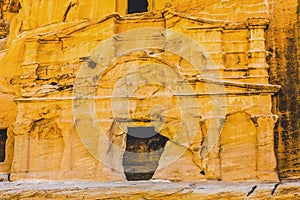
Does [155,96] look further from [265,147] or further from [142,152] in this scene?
[265,147]

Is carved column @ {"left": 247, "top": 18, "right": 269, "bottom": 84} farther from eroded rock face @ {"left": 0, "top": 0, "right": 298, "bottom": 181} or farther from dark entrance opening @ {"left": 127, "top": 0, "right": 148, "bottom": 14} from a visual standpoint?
dark entrance opening @ {"left": 127, "top": 0, "right": 148, "bottom": 14}

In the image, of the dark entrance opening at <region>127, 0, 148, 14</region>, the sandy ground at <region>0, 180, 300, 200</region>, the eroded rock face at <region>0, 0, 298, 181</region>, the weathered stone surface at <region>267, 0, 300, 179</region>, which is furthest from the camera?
the dark entrance opening at <region>127, 0, 148, 14</region>

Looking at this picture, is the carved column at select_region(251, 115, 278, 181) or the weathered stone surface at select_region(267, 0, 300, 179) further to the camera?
the weathered stone surface at select_region(267, 0, 300, 179)

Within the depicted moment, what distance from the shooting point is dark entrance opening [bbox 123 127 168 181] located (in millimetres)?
17875

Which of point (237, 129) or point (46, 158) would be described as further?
point (46, 158)

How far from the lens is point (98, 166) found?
15.7 meters

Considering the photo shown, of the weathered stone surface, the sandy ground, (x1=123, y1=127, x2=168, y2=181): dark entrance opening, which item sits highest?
the weathered stone surface

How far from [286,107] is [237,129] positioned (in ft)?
5.38

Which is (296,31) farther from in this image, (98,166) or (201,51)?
(98,166)

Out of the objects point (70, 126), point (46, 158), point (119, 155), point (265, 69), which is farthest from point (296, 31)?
point (46, 158)

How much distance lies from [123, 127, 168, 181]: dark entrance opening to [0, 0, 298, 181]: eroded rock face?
2070 mm

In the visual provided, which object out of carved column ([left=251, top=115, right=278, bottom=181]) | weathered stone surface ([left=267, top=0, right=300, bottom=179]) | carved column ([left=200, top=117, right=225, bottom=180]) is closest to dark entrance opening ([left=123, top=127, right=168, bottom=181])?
carved column ([left=200, top=117, right=225, bottom=180])

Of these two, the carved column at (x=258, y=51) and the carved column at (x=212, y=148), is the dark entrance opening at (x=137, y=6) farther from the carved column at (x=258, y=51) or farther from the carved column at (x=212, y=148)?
the carved column at (x=212, y=148)

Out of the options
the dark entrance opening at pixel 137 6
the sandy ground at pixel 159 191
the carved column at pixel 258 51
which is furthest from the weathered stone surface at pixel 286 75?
the dark entrance opening at pixel 137 6
